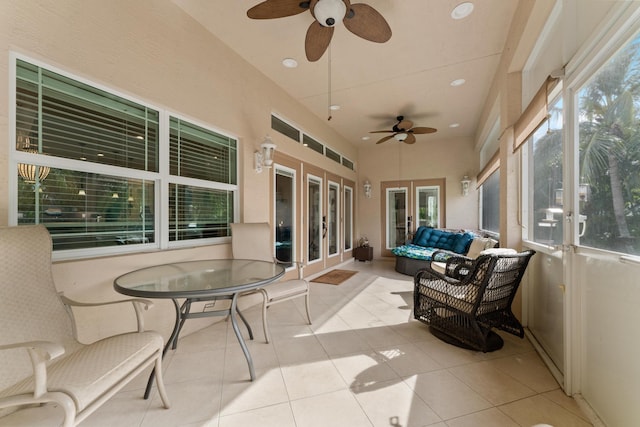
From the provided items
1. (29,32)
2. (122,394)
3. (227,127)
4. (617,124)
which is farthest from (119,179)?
(617,124)

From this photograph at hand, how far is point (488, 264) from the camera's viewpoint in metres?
2.20

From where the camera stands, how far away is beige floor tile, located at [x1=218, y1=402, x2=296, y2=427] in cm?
150

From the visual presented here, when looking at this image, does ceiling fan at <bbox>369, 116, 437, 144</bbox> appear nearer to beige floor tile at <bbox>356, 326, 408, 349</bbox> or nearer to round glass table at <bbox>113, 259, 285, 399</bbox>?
beige floor tile at <bbox>356, 326, 408, 349</bbox>

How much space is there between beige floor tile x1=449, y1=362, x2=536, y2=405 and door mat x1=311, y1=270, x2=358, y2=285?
2822 mm

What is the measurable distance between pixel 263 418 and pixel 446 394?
119 centimetres

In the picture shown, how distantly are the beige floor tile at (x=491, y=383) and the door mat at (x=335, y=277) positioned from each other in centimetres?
282

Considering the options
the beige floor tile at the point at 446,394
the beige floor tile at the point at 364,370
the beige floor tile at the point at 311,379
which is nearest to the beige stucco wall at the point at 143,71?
the beige floor tile at the point at 311,379

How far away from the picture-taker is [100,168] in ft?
6.75

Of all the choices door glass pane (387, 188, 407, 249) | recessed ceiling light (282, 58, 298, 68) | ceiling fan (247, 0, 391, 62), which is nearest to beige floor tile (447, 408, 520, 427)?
ceiling fan (247, 0, 391, 62)

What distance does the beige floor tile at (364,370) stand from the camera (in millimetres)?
1885

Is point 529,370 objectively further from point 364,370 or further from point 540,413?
point 364,370

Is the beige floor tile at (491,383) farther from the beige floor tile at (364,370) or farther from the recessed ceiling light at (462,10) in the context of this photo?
the recessed ceiling light at (462,10)

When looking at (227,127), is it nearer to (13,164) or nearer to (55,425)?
(13,164)

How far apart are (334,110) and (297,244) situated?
2.56m
